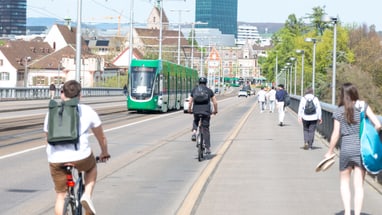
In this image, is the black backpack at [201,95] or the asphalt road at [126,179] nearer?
the asphalt road at [126,179]

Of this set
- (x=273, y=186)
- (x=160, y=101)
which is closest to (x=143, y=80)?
(x=160, y=101)

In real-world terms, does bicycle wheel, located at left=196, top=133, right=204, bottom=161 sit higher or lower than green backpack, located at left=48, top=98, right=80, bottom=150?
lower

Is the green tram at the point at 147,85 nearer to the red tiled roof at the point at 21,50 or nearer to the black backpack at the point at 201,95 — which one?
the black backpack at the point at 201,95

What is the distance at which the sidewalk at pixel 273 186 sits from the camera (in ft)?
38.1

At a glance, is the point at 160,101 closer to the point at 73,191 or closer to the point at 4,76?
the point at 73,191

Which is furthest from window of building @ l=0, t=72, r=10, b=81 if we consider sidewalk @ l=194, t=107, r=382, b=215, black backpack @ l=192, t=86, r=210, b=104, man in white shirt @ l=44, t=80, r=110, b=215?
man in white shirt @ l=44, t=80, r=110, b=215

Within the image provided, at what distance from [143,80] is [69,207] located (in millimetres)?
39394

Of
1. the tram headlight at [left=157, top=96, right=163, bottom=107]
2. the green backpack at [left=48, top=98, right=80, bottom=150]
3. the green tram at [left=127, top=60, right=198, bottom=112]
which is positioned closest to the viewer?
the green backpack at [left=48, top=98, right=80, bottom=150]

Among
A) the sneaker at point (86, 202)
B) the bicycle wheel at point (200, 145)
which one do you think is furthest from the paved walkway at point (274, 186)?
the sneaker at point (86, 202)

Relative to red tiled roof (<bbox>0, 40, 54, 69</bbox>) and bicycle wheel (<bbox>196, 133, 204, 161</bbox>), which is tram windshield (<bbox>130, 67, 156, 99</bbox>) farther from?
red tiled roof (<bbox>0, 40, 54, 69</bbox>)

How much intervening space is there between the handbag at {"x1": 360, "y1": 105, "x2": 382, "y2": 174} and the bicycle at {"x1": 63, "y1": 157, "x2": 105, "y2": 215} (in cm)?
317

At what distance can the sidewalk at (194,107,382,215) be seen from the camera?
11602 mm

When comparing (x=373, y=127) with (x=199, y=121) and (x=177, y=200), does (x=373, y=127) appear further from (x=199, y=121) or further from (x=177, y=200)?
(x=199, y=121)

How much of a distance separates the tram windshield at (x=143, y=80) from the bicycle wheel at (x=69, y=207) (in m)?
39.1
